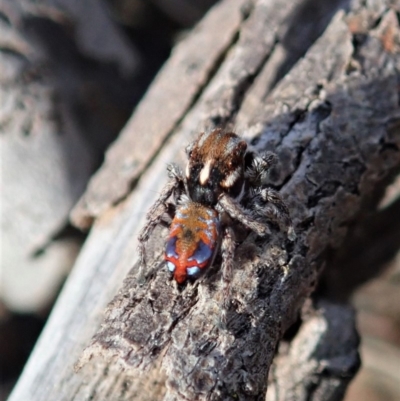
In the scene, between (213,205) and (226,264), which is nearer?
(226,264)

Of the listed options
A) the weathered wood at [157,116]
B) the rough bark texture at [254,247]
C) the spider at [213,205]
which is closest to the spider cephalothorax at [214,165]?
the spider at [213,205]

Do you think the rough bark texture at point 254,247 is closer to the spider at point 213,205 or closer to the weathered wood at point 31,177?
the spider at point 213,205

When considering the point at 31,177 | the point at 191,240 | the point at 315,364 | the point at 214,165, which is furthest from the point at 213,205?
the point at 31,177

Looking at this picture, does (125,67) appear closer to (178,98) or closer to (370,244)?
(178,98)

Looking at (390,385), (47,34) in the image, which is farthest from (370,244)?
(47,34)

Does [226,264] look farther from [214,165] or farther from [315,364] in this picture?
[315,364]

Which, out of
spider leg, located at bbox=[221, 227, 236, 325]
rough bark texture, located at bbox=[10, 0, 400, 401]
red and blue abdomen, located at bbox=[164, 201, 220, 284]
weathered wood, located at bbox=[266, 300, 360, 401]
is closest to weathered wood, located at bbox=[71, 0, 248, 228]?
rough bark texture, located at bbox=[10, 0, 400, 401]
